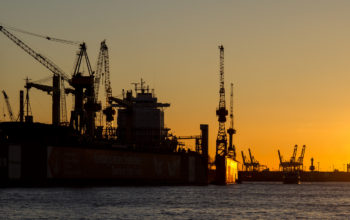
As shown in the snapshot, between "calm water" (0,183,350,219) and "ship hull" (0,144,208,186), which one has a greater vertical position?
"ship hull" (0,144,208,186)

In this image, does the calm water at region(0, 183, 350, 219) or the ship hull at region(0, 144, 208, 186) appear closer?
the calm water at region(0, 183, 350, 219)

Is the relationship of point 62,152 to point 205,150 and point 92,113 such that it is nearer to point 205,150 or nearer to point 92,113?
point 92,113

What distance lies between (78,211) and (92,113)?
7909cm

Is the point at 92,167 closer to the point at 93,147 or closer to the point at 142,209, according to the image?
the point at 93,147

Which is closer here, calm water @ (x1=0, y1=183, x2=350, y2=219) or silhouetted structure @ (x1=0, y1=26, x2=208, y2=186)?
calm water @ (x1=0, y1=183, x2=350, y2=219)

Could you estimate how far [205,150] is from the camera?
605 feet

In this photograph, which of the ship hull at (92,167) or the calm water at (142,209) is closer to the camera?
the calm water at (142,209)

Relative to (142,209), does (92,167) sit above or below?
above

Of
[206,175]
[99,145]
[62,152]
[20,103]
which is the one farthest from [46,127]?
[206,175]

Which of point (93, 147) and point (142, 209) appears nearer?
point (142, 209)

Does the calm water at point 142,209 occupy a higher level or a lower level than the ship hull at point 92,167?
lower

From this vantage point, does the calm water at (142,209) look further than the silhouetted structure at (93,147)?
No

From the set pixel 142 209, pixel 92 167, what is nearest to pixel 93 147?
pixel 92 167

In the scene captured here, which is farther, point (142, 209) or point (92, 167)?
point (92, 167)
